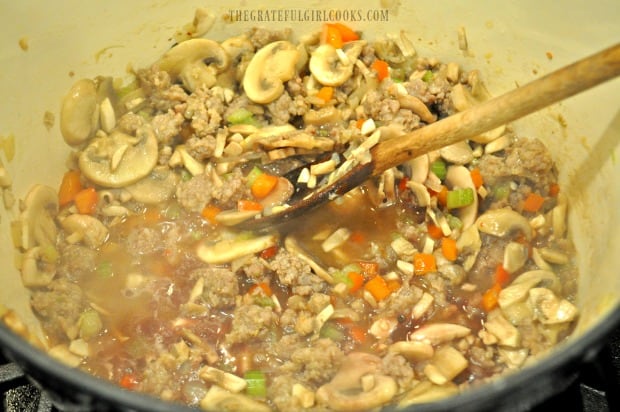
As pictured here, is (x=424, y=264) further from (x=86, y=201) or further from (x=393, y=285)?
(x=86, y=201)

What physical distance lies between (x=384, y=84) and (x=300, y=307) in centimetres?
125

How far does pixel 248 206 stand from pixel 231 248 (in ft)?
0.75

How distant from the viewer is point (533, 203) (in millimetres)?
2947

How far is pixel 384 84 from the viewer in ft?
10.6

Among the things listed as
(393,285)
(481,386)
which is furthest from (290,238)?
(481,386)

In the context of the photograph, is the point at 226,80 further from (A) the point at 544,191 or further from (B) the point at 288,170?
(A) the point at 544,191

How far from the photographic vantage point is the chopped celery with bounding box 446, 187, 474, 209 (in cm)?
293

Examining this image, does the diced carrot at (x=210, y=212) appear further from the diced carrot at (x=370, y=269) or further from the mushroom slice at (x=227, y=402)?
the mushroom slice at (x=227, y=402)


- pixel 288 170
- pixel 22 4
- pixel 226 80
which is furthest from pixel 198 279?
pixel 22 4

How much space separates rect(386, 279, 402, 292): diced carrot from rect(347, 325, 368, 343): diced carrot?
230 millimetres

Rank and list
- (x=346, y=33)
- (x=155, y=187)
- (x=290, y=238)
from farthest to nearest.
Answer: (x=346, y=33)
(x=155, y=187)
(x=290, y=238)

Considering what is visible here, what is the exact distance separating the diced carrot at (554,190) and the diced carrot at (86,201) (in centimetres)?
210

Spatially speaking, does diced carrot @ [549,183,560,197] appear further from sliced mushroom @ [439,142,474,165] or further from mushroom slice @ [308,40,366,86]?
mushroom slice @ [308,40,366,86]

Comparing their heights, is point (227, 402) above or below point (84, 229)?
below
